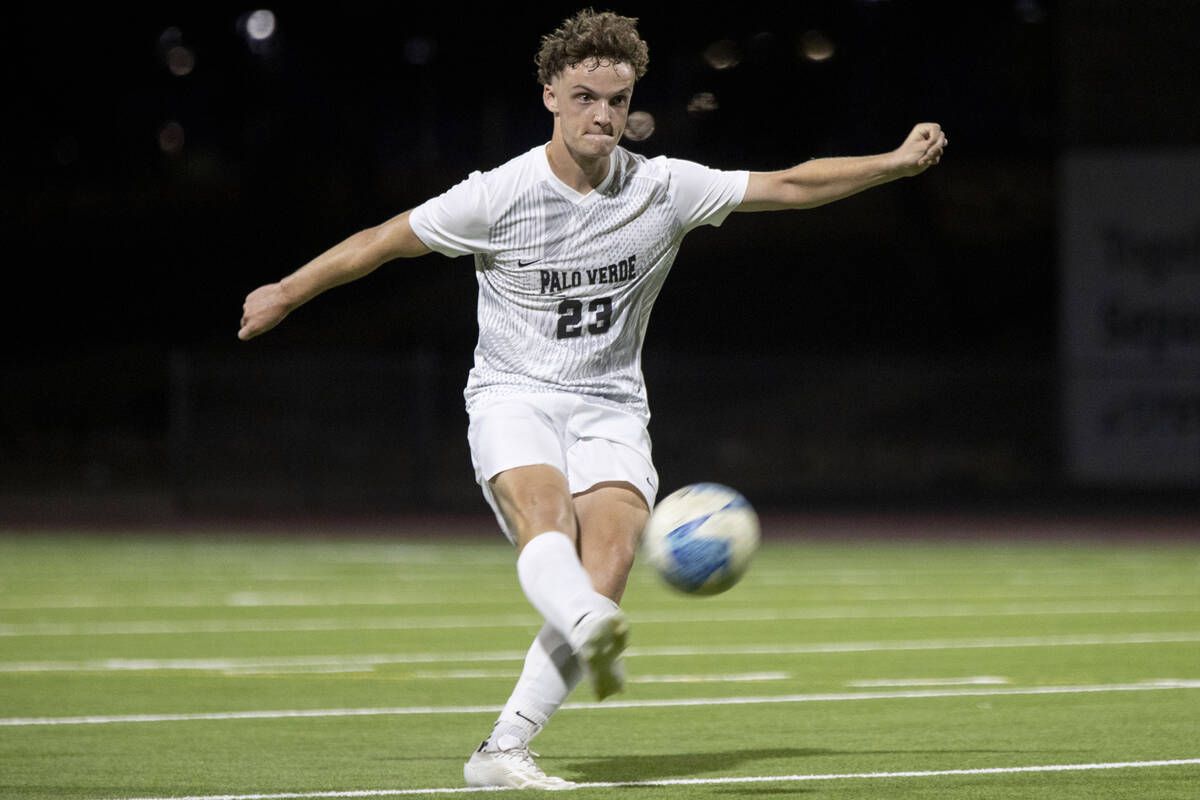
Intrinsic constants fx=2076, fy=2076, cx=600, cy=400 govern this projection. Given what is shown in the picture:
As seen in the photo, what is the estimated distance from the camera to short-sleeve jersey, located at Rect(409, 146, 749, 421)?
661 cm

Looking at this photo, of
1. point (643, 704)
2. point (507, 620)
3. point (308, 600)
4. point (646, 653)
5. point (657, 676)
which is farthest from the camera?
point (308, 600)

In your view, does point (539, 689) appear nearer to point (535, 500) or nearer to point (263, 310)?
point (535, 500)

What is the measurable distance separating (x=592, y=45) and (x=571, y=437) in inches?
49.8

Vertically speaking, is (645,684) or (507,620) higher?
(645,684)

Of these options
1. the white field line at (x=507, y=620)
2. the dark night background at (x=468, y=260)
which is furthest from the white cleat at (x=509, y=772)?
the dark night background at (x=468, y=260)

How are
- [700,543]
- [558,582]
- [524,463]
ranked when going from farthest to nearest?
1. [524,463]
2. [700,543]
3. [558,582]

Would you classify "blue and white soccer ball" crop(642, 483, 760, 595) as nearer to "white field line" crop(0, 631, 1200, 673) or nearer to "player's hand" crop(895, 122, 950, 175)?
"player's hand" crop(895, 122, 950, 175)

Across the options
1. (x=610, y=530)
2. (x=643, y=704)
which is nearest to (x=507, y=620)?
(x=643, y=704)

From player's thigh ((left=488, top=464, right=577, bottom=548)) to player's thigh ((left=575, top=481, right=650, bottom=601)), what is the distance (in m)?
0.10

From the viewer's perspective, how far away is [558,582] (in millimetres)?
6074

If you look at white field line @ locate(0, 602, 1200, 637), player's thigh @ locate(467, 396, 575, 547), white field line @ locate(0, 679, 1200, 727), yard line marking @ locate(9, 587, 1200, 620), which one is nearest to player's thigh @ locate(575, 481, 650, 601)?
player's thigh @ locate(467, 396, 575, 547)

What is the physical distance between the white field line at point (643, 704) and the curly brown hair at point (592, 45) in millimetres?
3381

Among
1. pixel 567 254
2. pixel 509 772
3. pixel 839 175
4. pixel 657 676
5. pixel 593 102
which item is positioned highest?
pixel 593 102

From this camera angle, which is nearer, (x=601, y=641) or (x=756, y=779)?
(x=601, y=641)
